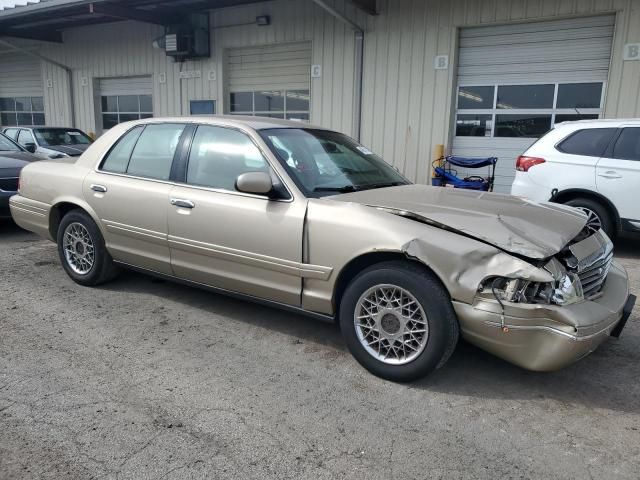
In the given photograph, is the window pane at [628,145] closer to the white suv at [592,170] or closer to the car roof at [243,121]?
the white suv at [592,170]

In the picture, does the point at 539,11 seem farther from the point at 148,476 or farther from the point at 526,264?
the point at 148,476

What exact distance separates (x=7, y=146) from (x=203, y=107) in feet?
20.7

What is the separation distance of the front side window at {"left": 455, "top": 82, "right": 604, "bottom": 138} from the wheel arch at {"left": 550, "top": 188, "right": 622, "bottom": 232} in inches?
127

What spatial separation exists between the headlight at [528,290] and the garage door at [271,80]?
10.6 m

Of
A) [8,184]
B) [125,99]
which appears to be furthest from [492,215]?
[125,99]

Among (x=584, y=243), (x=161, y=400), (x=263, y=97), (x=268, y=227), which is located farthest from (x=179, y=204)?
(x=263, y=97)

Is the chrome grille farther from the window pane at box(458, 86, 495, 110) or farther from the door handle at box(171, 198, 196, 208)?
the window pane at box(458, 86, 495, 110)

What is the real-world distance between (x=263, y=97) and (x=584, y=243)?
37.6 ft

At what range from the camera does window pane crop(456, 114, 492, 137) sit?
10.5 meters

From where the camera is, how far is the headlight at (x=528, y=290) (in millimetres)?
2930

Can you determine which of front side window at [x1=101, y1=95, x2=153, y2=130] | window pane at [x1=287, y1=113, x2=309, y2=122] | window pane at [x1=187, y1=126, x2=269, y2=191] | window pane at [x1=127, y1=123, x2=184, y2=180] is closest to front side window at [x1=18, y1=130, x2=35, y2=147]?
front side window at [x1=101, y1=95, x2=153, y2=130]

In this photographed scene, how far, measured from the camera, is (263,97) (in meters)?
13.8

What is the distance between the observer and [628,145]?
21.7 feet

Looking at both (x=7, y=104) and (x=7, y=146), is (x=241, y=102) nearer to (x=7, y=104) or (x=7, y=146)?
(x=7, y=146)
